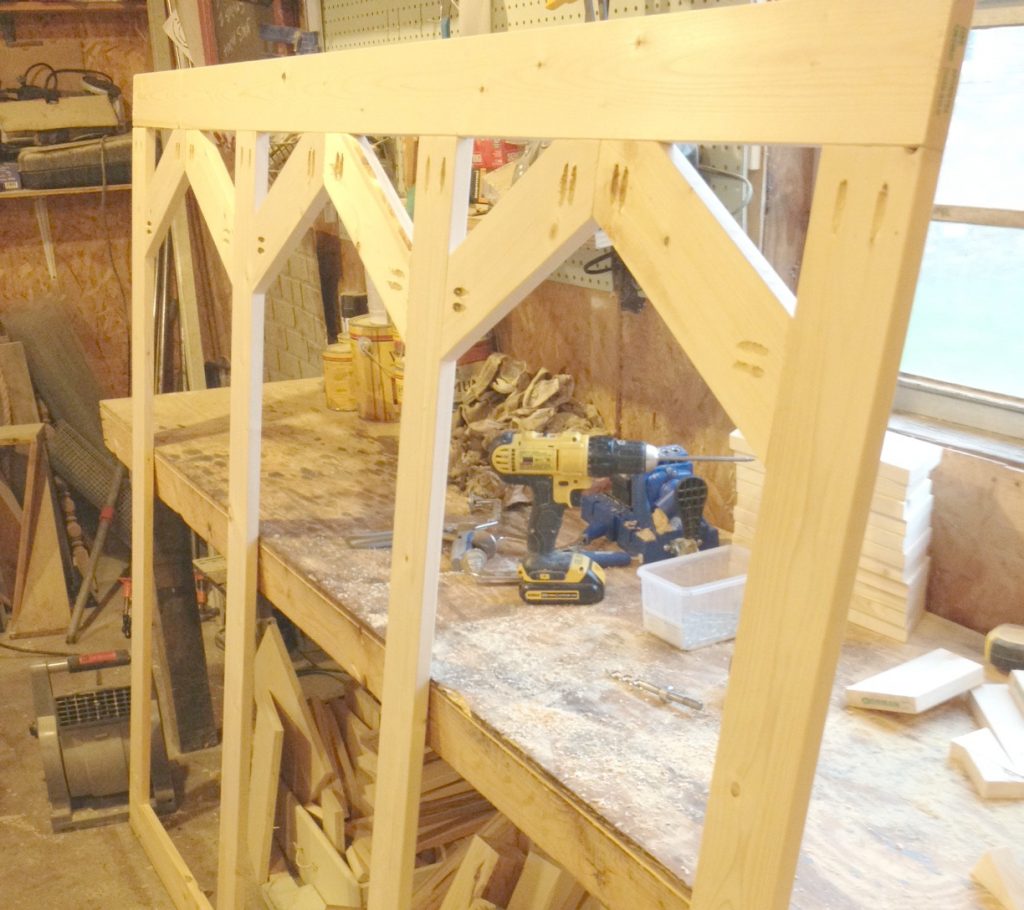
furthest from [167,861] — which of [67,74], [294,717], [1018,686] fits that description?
[67,74]

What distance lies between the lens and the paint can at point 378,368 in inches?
103

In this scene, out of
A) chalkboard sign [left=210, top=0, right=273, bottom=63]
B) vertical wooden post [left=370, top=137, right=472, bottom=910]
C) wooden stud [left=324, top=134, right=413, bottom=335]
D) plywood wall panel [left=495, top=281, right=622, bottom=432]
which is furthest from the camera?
chalkboard sign [left=210, top=0, right=273, bottom=63]

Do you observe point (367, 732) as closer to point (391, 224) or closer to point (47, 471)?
point (391, 224)

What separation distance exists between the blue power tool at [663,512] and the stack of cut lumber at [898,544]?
23 cm

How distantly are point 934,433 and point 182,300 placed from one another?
360 cm

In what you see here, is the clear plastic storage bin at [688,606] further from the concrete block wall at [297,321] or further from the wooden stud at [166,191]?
the concrete block wall at [297,321]

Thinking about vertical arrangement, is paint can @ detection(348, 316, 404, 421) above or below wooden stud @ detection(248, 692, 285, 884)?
above

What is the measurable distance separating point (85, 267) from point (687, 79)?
173 inches

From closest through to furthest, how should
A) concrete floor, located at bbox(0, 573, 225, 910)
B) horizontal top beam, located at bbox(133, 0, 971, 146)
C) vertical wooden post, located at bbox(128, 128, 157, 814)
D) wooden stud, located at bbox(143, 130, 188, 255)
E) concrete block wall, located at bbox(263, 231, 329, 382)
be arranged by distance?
horizontal top beam, located at bbox(133, 0, 971, 146) < wooden stud, located at bbox(143, 130, 188, 255) < vertical wooden post, located at bbox(128, 128, 157, 814) < concrete floor, located at bbox(0, 573, 225, 910) < concrete block wall, located at bbox(263, 231, 329, 382)

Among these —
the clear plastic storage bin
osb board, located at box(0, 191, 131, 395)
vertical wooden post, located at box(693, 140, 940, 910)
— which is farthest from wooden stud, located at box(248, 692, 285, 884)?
osb board, located at box(0, 191, 131, 395)

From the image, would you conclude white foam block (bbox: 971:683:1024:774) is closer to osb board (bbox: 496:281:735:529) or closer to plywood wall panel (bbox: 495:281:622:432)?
osb board (bbox: 496:281:735:529)

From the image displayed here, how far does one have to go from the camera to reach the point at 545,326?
2.41 metres

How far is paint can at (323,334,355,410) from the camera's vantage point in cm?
276

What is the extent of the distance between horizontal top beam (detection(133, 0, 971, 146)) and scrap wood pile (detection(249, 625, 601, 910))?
1.29 m
